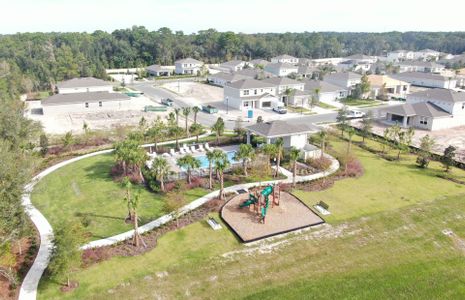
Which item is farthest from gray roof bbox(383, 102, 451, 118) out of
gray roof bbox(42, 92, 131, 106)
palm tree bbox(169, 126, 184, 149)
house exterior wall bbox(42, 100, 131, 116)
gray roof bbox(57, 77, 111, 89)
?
gray roof bbox(57, 77, 111, 89)

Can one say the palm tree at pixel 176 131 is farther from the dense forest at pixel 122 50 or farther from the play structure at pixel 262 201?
the dense forest at pixel 122 50

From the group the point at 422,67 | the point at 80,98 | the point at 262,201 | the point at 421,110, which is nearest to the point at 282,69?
the point at 422,67

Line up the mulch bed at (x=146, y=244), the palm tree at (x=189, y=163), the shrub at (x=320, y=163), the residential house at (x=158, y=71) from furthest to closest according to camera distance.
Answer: the residential house at (x=158, y=71)
the shrub at (x=320, y=163)
the palm tree at (x=189, y=163)
the mulch bed at (x=146, y=244)

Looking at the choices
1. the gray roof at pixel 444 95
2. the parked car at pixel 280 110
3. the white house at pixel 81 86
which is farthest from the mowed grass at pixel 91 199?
the gray roof at pixel 444 95

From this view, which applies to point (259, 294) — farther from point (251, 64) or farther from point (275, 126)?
point (251, 64)

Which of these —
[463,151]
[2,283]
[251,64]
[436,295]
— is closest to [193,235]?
[2,283]
